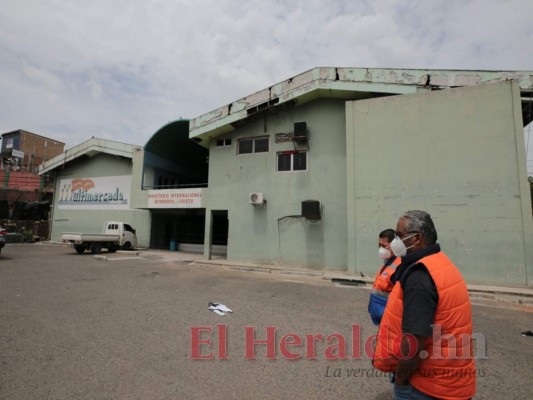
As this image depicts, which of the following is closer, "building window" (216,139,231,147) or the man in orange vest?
the man in orange vest

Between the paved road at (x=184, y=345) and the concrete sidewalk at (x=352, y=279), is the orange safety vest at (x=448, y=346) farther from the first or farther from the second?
the concrete sidewalk at (x=352, y=279)

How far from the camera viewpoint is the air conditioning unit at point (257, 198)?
14740 mm

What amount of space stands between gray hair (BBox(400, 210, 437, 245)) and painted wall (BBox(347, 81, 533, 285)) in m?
10.4

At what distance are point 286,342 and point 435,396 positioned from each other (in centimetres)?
326

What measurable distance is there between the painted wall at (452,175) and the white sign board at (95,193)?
729 inches

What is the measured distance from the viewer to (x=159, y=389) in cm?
330

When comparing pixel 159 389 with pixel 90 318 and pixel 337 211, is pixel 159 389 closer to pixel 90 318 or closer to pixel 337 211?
pixel 90 318

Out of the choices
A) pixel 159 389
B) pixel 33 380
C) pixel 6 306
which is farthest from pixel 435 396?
pixel 6 306

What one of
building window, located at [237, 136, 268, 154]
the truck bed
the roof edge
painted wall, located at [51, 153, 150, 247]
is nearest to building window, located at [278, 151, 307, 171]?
building window, located at [237, 136, 268, 154]

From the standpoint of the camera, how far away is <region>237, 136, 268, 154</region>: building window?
15.7m

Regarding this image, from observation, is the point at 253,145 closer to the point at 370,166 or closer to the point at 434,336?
the point at 370,166

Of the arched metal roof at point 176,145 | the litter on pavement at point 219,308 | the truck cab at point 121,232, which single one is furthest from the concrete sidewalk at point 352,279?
the arched metal roof at point 176,145

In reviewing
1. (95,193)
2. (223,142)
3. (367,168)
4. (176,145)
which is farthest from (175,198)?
(95,193)

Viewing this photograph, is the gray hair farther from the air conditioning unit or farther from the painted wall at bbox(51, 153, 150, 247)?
the painted wall at bbox(51, 153, 150, 247)
